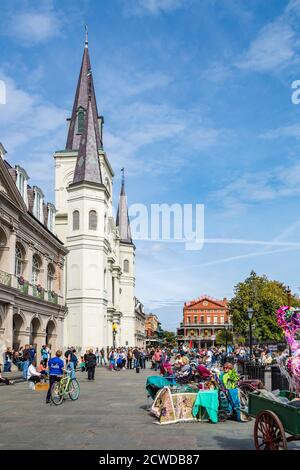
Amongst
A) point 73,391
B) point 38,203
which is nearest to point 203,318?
point 38,203

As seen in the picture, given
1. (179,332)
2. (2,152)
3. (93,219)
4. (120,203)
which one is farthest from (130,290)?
(179,332)

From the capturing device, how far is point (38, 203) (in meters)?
44.2

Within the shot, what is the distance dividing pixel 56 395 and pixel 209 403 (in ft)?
18.8

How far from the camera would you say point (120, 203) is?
82.1 m

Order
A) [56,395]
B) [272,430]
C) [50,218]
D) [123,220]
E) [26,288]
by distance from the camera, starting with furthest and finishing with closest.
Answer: [123,220] < [50,218] < [26,288] < [56,395] < [272,430]

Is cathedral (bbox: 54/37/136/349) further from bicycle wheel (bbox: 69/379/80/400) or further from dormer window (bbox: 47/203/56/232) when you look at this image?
bicycle wheel (bbox: 69/379/80/400)

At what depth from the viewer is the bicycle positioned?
1664 cm

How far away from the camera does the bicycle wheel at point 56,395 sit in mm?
16552

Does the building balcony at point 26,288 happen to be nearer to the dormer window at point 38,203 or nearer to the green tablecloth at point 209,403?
the dormer window at point 38,203

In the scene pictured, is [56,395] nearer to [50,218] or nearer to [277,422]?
[277,422]

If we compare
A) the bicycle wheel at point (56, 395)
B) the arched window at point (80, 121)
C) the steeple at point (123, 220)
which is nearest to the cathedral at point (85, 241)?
the arched window at point (80, 121)

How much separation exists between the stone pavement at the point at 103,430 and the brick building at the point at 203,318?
488 feet

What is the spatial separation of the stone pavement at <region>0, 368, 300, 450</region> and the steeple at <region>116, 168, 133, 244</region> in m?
61.4

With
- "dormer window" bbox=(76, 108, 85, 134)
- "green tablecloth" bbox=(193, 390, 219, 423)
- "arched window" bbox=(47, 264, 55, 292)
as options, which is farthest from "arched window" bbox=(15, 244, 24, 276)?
"dormer window" bbox=(76, 108, 85, 134)
